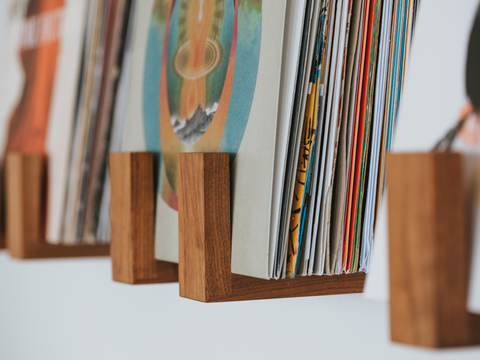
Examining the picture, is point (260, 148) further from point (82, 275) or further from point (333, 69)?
point (82, 275)

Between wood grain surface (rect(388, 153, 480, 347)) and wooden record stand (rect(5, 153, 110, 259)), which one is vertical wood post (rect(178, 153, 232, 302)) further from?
wooden record stand (rect(5, 153, 110, 259))

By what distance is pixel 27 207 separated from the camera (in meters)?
0.91

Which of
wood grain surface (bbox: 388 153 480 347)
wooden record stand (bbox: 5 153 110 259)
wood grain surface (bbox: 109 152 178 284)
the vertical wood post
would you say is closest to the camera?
Answer: wood grain surface (bbox: 388 153 480 347)

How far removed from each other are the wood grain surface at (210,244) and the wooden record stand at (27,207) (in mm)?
453

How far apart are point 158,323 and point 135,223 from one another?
0.34m

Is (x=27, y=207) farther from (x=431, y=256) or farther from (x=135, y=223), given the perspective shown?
(x=431, y=256)

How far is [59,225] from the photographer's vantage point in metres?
0.89

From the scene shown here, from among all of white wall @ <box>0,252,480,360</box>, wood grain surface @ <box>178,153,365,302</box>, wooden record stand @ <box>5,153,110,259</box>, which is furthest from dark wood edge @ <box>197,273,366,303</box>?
wooden record stand @ <box>5,153,110,259</box>

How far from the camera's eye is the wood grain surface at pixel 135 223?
0.64 metres

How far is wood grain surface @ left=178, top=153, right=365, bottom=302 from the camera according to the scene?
522 millimetres

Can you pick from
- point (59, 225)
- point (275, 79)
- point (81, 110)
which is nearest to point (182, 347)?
point (59, 225)

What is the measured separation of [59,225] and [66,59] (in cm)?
26

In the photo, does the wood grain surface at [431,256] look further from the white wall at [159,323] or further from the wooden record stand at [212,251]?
the wooden record stand at [212,251]

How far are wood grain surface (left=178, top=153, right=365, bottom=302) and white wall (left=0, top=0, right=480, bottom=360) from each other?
13 centimetres
